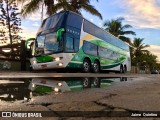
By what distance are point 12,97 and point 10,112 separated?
98 centimetres

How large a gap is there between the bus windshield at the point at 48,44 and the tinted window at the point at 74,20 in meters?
0.99

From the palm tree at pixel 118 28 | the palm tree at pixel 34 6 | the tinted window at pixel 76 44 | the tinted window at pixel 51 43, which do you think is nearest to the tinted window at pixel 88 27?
the tinted window at pixel 76 44

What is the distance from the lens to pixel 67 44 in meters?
14.8

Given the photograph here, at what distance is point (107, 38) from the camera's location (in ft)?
66.2

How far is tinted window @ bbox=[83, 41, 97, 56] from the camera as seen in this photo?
1631cm

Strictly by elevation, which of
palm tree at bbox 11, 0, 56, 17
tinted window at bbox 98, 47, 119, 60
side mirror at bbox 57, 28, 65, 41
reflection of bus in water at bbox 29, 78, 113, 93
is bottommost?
reflection of bus in water at bbox 29, 78, 113, 93

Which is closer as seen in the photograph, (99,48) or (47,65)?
(47,65)

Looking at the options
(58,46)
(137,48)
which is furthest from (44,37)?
(137,48)

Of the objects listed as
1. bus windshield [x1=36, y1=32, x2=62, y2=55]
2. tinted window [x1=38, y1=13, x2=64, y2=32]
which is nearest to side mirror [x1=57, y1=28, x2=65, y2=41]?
bus windshield [x1=36, y1=32, x2=62, y2=55]

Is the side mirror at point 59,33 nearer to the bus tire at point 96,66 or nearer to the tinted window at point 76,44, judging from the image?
the tinted window at point 76,44

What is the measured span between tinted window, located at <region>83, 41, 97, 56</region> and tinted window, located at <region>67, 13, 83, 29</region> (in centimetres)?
110

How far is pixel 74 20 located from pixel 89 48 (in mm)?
2135

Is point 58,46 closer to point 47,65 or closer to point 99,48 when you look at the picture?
point 47,65

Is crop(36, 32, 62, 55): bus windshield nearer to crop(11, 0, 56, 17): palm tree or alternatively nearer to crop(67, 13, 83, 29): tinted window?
crop(67, 13, 83, 29): tinted window
